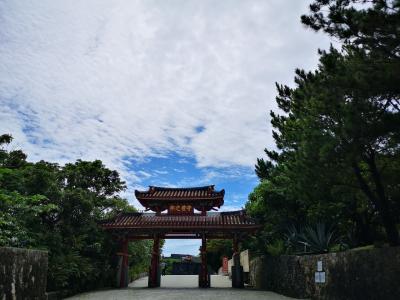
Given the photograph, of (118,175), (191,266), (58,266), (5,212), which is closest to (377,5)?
(5,212)

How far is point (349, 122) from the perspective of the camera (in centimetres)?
768

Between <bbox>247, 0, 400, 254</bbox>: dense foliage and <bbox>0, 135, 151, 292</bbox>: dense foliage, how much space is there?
28.8 ft

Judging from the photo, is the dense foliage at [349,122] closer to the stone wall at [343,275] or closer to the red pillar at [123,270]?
the stone wall at [343,275]

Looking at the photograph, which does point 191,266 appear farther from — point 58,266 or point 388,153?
point 388,153

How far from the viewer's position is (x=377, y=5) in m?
6.45

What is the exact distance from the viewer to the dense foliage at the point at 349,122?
6828 mm

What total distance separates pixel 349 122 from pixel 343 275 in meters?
5.52

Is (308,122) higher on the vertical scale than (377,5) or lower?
lower

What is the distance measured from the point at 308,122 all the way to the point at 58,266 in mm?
11437

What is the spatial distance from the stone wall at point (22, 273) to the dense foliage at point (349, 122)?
301 inches

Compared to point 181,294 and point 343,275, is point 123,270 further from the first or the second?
point 343,275

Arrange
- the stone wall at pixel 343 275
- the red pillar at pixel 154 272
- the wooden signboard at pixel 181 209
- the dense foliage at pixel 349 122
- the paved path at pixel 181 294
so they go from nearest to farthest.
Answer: the dense foliage at pixel 349 122 < the stone wall at pixel 343 275 < the paved path at pixel 181 294 < the red pillar at pixel 154 272 < the wooden signboard at pixel 181 209

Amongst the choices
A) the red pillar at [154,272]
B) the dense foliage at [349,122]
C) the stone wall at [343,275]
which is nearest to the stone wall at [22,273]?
the dense foliage at [349,122]

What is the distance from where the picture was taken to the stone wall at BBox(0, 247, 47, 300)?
8.77m
